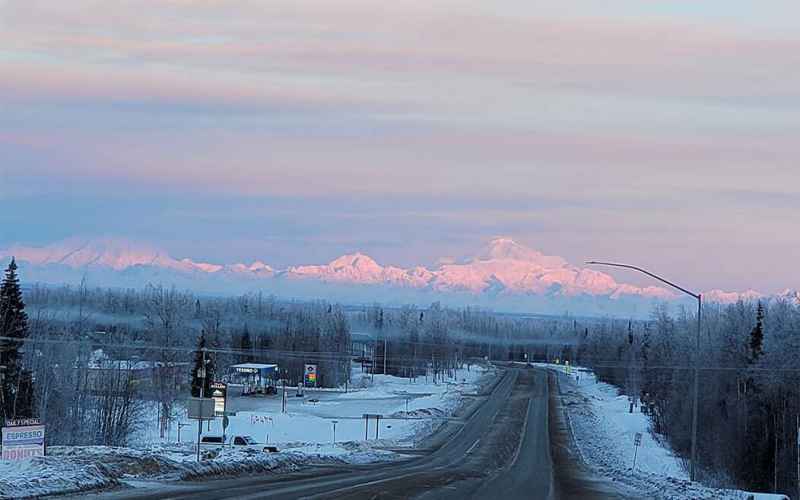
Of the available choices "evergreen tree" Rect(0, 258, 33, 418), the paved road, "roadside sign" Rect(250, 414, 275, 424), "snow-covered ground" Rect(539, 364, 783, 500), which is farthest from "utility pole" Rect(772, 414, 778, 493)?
"evergreen tree" Rect(0, 258, 33, 418)

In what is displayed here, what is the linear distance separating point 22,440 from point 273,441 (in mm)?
53066

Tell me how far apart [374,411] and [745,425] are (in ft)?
156

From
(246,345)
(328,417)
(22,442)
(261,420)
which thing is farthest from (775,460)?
(246,345)

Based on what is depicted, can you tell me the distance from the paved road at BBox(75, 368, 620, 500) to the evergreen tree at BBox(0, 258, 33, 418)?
25.2m

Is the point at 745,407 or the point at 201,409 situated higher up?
the point at 201,409

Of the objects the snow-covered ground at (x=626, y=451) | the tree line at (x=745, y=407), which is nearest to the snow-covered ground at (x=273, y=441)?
the snow-covered ground at (x=626, y=451)

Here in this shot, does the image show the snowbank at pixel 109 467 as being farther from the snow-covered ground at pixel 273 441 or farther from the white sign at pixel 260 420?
the white sign at pixel 260 420

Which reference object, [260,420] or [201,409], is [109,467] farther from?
[260,420]

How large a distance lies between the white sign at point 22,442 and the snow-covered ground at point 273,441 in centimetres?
52

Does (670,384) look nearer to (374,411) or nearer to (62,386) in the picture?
(374,411)

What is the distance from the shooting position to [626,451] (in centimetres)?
7938

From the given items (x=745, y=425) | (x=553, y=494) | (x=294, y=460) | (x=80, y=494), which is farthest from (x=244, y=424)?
(x=80, y=494)

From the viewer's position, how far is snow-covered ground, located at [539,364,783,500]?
35.2 m

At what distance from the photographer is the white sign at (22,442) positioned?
28.9 metres
